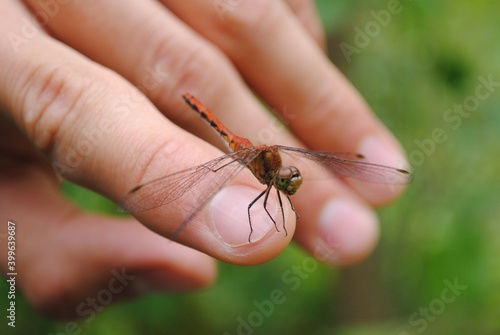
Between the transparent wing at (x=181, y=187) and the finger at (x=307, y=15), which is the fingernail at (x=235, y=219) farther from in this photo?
the finger at (x=307, y=15)

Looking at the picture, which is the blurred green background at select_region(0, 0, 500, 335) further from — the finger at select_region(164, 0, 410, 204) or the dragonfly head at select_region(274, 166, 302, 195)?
the dragonfly head at select_region(274, 166, 302, 195)

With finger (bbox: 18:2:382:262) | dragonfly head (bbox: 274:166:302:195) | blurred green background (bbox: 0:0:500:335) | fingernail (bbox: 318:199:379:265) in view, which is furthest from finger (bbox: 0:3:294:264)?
blurred green background (bbox: 0:0:500:335)

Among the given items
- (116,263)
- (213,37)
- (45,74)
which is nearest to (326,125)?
(213,37)

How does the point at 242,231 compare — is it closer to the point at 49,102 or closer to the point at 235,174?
the point at 235,174

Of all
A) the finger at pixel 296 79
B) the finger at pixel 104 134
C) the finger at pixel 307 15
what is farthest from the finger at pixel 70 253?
the finger at pixel 307 15

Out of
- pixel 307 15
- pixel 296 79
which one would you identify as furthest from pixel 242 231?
Answer: pixel 307 15

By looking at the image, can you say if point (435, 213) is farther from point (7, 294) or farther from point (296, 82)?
point (7, 294)
